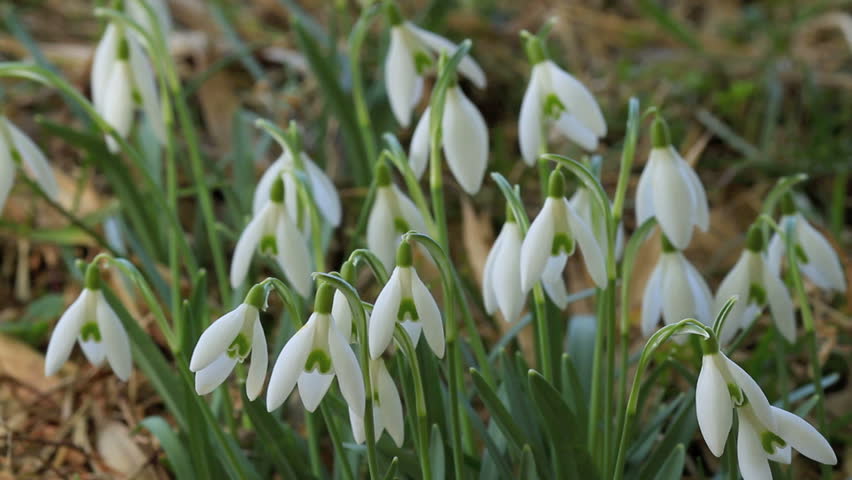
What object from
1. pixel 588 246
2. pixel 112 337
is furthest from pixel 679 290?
pixel 112 337

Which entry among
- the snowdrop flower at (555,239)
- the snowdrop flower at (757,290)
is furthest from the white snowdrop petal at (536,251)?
the snowdrop flower at (757,290)

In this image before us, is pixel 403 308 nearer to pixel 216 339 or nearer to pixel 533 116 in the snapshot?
pixel 216 339

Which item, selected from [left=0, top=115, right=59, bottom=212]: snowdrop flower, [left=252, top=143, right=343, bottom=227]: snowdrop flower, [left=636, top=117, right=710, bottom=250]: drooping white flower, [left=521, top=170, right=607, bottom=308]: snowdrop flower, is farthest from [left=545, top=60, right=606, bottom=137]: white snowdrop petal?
[left=0, top=115, right=59, bottom=212]: snowdrop flower

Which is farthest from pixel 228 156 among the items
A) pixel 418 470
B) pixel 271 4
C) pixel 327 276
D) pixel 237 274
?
pixel 327 276

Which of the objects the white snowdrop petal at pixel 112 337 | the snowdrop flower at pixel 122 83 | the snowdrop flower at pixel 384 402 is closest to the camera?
the snowdrop flower at pixel 384 402

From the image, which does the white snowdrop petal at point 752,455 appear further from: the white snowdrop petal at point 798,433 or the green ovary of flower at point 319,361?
the green ovary of flower at point 319,361

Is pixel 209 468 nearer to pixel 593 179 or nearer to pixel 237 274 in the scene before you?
pixel 237 274
